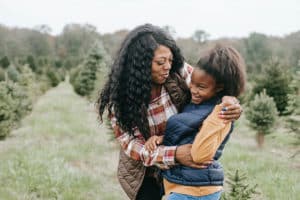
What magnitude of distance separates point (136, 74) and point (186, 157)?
622 mm

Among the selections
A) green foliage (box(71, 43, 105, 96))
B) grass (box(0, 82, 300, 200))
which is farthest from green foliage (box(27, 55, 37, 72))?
grass (box(0, 82, 300, 200))

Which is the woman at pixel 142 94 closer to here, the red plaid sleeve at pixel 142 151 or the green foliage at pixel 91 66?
the red plaid sleeve at pixel 142 151

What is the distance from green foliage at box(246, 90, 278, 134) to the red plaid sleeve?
30.4ft

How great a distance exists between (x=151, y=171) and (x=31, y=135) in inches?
378

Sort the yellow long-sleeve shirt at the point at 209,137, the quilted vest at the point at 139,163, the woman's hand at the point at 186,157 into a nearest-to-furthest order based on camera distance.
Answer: the yellow long-sleeve shirt at the point at 209,137, the woman's hand at the point at 186,157, the quilted vest at the point at 139,163

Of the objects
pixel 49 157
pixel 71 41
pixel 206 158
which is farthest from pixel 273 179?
pixel 71 41

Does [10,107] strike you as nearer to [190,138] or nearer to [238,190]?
[238,190]

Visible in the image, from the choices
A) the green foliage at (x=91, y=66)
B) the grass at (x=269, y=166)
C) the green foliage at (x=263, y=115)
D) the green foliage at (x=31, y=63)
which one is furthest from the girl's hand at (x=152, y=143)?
the green foliage at (x=31, y=63)

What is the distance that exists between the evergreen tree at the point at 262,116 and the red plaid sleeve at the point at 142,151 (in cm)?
928

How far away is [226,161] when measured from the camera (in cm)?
916

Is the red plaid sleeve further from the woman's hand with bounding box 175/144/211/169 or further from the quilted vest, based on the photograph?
the quilted vest

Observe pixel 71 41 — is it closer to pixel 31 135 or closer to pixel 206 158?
pixel 31 135

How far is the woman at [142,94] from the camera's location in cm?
286

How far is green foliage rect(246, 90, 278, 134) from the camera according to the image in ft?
38.9
